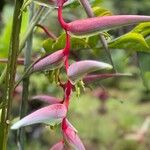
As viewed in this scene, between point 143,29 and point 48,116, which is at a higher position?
point 143,29

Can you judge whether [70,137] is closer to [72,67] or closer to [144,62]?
[72,67]

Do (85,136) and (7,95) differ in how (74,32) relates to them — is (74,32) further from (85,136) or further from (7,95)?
(85,136)

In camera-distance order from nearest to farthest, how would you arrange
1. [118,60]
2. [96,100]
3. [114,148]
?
[118,60], [114,148], [96,100]

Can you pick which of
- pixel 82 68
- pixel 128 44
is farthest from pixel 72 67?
pixel 128 44

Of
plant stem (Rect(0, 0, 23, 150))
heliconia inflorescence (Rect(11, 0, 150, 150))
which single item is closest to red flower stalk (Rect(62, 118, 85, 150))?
heliconia inflorescence (Rect(11, 0, 150, 150))

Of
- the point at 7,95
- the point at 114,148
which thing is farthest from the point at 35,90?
the point at 7,95

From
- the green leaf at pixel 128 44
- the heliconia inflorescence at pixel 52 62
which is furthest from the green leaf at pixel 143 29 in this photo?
the heliconia inflorescence at pixel 52 62

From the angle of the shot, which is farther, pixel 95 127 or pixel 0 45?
pixel 95 127

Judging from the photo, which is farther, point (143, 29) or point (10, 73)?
point (143, 29)
